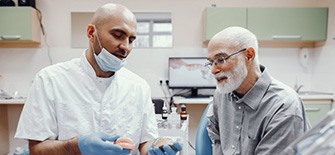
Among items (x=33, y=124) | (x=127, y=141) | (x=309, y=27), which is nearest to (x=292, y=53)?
(x=309, y=27)

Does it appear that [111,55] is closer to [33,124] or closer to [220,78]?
[33,124]

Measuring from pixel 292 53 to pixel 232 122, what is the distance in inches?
100

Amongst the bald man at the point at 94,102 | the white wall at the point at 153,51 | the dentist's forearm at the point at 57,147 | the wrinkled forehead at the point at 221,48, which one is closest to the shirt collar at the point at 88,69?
the bald man at the point at 94,102

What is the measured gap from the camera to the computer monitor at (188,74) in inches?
124

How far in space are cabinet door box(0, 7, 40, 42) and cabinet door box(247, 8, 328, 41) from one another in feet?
8.83

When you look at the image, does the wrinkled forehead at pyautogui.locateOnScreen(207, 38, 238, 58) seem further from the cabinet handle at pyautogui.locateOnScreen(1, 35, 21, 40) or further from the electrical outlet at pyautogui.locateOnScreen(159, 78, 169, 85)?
the cabinet handle at pyautogui.locateOnScreen(1, 35, 21, 40)

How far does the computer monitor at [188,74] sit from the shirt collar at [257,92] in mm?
1922

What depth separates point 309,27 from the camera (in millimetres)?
3033

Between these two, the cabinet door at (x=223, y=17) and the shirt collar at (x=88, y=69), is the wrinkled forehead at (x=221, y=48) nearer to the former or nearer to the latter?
the shirt collar at (x=88, y=69)

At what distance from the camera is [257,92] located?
122 cm

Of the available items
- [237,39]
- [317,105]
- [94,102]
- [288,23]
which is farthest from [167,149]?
[288,23]

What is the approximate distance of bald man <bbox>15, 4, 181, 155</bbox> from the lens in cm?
106

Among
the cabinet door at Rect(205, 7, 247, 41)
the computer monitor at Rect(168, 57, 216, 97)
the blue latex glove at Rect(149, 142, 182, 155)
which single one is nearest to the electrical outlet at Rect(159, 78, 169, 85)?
the computer monitor at Rect(168, 57, 216, 97)

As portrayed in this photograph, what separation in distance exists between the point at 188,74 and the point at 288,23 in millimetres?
1408
